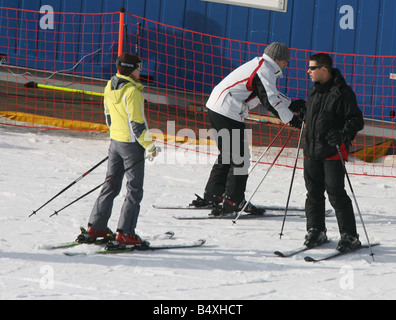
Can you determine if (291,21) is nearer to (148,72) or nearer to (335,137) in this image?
(148,72)

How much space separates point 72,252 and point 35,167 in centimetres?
330

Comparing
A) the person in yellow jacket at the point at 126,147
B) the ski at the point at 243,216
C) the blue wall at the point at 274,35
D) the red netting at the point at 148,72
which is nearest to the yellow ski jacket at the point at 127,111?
the person in yellow jacket at the point at 126,147

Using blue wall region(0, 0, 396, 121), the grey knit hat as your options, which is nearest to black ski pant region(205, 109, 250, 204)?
the grey knit hat

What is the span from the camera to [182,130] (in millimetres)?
10844

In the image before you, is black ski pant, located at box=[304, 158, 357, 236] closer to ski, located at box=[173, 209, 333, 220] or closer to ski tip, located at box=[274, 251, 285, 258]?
ski tip, located at box=[274, 251, 285, 258]

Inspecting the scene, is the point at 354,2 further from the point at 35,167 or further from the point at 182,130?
the point at 35,167

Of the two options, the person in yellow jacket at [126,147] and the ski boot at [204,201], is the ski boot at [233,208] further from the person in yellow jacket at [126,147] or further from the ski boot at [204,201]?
the person in yellow jacket at [126,147]

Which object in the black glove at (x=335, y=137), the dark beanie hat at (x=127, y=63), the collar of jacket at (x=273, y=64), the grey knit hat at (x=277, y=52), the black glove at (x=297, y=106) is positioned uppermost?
the grey knit hat at (x=277, y=52)

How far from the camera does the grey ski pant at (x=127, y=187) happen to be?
5.69m

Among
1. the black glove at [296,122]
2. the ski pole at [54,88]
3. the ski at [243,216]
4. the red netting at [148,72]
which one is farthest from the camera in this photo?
the ski pole at [54,88]

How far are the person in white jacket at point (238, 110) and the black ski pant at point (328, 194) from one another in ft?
2.37

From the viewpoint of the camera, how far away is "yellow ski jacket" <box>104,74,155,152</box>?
5.57 m

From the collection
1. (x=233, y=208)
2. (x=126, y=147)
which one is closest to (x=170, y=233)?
(x=126, y=147)

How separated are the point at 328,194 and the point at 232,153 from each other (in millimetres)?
1340
